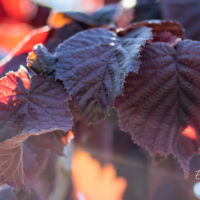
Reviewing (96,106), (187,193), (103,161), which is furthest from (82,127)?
(103,161)

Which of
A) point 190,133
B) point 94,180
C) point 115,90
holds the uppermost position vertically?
point 115,90

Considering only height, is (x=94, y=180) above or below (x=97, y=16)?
below

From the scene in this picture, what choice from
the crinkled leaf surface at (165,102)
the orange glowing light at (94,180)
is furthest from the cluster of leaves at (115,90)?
the orange glowing light at (94,180)

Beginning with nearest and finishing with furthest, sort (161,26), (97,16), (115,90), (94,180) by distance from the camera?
(115,90), (161,26), (97,16), (94,180)

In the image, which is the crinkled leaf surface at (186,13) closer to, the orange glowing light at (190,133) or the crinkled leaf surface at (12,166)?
the orange glowing light at (190,133)

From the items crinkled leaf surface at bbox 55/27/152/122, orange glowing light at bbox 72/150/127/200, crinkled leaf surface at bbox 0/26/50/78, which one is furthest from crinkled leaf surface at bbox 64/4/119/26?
orange glowing light at bbox 72/150/127/200

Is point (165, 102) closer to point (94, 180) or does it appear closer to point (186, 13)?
point (186, 13)

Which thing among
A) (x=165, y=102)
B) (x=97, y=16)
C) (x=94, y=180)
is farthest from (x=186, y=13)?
(x=94, y=180)
